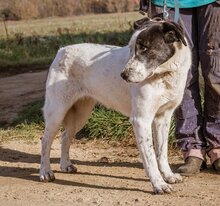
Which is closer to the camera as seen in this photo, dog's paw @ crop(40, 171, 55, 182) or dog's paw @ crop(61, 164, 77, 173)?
dog's paw @ crop(40, 171, 55, 182)

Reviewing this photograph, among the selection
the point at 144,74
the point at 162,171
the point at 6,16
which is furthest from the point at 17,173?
the point at 6,16

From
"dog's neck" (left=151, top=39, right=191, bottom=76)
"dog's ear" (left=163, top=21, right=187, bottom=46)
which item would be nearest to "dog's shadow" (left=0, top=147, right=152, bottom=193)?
"dog's neck" (left=151, top=39, right=191, bottom=76)

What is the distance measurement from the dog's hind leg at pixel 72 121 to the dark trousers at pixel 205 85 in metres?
0.94

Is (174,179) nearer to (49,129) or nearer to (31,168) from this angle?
(49,129)

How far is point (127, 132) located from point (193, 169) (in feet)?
5.95

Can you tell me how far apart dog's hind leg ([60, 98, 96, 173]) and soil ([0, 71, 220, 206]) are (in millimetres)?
167

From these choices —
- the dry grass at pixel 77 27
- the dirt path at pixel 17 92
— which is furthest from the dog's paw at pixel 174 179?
the dry grass at pixel 77 27

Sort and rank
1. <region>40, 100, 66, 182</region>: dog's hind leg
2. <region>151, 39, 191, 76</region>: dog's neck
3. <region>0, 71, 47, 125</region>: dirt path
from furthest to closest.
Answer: <region>0, 71, 47, 125</region>: dirt path
<region>40, 100, 66, 182</region>: dog's hind leg
<region>151, 39, 191, 76</region>: dog's neck

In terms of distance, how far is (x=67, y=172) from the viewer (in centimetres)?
686

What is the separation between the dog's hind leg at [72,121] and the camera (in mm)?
6902

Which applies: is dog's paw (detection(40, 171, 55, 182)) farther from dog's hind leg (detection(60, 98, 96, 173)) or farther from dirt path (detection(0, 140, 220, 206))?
dog's hind leg (detection(60, 98, 96, 173))

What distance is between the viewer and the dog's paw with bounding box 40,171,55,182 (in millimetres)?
6527

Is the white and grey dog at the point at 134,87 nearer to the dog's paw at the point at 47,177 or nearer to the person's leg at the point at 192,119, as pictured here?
the dog's paw at the point at 47,177

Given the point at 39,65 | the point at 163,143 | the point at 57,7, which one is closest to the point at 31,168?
the point at 163,143
